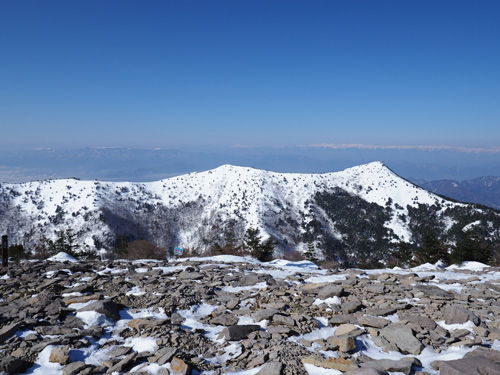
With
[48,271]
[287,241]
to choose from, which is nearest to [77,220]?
[287,241]

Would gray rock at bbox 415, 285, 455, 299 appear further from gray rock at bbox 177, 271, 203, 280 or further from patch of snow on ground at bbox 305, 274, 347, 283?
gray rock at bbox 177, 271, 203, 280

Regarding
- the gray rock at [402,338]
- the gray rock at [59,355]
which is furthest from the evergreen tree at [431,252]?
the gray rock at [59,355]

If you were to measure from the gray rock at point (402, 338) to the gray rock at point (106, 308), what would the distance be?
23.8 ft

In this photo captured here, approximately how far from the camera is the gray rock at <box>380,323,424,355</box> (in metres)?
6.15

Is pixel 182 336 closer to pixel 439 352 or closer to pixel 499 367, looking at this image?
pixel 439 352

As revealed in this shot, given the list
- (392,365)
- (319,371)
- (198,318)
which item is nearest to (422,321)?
(392,365)

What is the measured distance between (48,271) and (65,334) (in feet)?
24.4

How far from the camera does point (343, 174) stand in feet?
633

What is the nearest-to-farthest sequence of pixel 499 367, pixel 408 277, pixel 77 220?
pixel 499 367 → pixel 408 277 → pixel 77 220

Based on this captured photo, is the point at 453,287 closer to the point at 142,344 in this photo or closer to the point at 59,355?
the point at 142,344

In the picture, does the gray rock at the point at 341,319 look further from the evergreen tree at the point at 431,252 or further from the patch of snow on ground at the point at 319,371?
the evergreen tree at the point at 431,252

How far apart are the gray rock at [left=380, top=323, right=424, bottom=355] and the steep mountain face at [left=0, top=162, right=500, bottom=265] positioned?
369 ft

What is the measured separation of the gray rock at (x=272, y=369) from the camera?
525 cm

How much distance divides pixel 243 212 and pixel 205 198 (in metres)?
27.9
